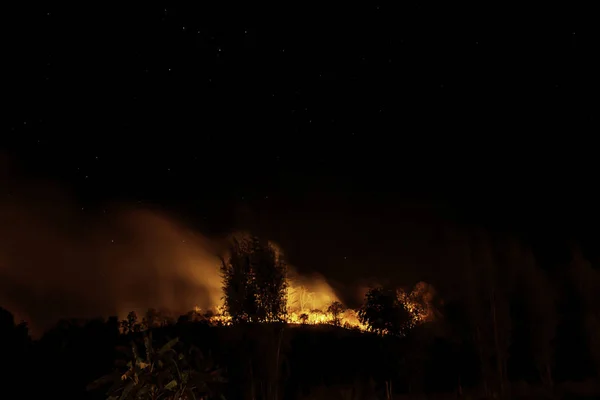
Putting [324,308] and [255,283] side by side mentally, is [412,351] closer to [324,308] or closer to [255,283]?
[255,283]

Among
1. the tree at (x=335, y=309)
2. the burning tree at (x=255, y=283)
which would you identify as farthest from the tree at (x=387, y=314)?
the tree at (x=335, y=309)

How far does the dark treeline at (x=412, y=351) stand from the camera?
18312 millimetres

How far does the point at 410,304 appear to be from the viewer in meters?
33.1

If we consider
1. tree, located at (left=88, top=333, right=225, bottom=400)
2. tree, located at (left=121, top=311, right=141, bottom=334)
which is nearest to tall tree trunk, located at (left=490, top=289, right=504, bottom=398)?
tree, located at (left=88, top=333, right=225, bottom=400)

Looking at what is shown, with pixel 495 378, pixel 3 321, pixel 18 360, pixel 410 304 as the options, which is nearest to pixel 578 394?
pixel 495 378

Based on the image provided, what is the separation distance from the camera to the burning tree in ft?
63.7

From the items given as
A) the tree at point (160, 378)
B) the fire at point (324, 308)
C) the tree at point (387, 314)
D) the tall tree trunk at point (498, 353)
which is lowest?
the tree at point (160, 378)

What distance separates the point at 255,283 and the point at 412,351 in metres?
7.89

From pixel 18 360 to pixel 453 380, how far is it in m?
16.6

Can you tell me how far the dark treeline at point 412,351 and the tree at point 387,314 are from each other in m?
0.17

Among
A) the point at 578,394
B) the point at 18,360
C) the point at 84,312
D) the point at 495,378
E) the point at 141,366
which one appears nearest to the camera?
the point at 141,366

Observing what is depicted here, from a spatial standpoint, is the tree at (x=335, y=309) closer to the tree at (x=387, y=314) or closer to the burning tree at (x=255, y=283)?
the tree at (x=387, y=314)

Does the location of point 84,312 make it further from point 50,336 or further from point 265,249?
point 265,249

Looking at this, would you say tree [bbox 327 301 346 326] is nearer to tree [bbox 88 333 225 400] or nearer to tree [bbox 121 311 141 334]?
tree [bbox 121 311 141 334]
